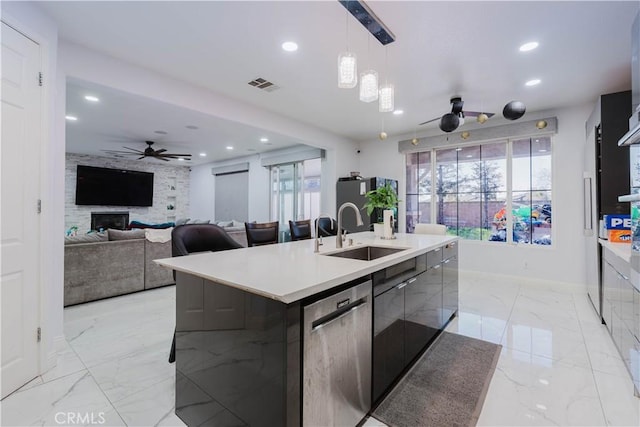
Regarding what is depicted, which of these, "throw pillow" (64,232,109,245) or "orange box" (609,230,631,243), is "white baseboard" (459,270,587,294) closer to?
"orange box" (609,230,631,243)

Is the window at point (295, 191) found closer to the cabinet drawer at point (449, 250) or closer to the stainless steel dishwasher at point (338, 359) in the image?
the cabinet drawer at point (449, 250)

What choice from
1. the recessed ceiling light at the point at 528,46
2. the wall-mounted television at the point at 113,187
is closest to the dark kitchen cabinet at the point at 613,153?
the recessed ceiling light at the point at 528,46

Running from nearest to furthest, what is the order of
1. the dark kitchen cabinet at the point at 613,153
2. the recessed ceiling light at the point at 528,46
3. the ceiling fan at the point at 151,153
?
the recessed ceiling light at the point at 528,46 → the dark kitchen cabinet at the point at 613,153 → the ceiling fan at the point at 151,153

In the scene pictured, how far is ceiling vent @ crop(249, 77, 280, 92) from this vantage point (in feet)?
10.9

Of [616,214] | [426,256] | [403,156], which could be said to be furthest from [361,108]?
[616,214]

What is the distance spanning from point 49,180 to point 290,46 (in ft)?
7.41

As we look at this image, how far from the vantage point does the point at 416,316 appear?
2.09 m

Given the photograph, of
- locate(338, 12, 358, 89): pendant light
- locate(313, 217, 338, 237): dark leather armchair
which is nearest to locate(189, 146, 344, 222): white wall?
locate(313, 217, 338, 237): dark leather armchair

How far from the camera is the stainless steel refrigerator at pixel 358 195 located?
17.6ft

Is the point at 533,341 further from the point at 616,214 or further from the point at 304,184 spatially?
the point at 304,184

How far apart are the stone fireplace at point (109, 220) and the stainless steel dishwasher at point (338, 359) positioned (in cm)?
830

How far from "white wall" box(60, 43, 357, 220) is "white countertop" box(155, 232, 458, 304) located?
2334 millimetres

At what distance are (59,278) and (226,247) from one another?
139cm

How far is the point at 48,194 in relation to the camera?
214 cm
